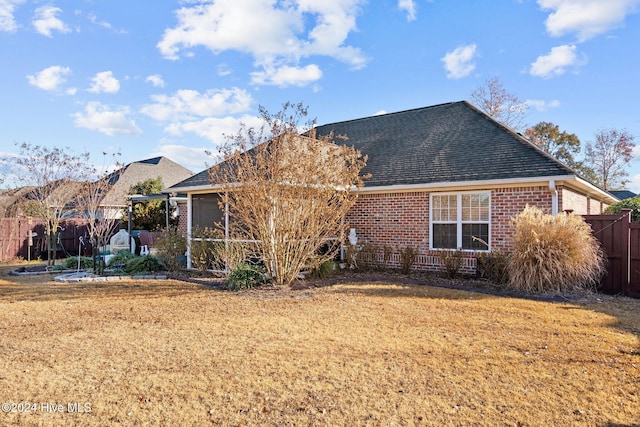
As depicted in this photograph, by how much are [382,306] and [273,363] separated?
340 centimetres

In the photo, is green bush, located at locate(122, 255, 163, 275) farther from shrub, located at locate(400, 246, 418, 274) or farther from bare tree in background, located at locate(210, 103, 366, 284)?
shrub, located at locate(400, 246, 418, 274)

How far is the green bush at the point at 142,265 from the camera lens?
12.4 meters

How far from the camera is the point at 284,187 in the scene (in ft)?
29.1

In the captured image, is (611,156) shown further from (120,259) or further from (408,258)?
(120,259)

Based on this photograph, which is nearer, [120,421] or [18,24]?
[120,421]

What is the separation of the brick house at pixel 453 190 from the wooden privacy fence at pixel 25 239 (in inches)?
337

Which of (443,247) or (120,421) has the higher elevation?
(443,247)

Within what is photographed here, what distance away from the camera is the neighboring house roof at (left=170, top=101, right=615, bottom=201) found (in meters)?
10.6

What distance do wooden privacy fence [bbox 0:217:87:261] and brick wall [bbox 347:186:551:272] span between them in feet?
39.4

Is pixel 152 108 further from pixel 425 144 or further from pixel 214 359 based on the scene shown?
pixel 214 359

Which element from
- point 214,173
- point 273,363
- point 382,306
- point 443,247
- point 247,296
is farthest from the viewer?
point 443,247

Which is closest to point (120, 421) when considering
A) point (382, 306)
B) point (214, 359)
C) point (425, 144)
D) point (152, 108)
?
point (214, 359)

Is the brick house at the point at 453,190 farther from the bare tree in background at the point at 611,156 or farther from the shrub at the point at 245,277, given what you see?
the bare tree in background at the point at 611,156

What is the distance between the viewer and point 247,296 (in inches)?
335
